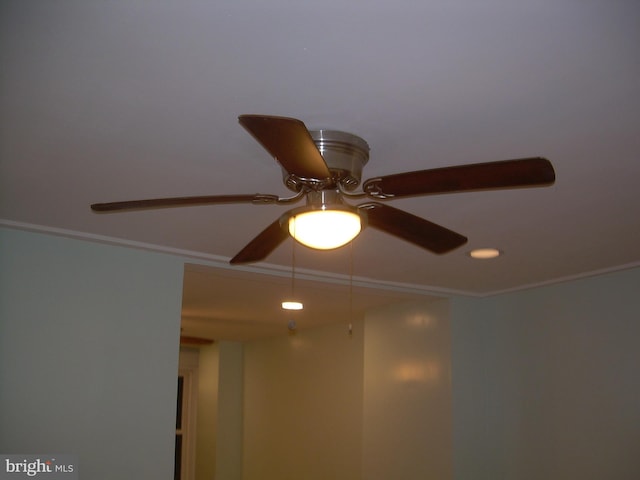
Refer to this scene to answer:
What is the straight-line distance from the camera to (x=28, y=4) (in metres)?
1.30

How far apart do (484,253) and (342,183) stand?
155cm

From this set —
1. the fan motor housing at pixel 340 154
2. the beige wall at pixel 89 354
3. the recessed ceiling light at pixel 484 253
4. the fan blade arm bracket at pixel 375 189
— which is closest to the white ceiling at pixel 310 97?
the fan motor housing at pixel 340 154

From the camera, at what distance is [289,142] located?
4.70ft

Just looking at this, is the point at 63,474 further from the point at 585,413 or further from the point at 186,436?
the point at 186,436

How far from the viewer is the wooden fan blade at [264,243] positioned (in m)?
1.97

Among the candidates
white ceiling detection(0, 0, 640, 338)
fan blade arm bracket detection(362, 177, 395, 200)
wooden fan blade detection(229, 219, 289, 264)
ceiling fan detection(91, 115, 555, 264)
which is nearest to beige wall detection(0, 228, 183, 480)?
white ceiling detection(0, 0, 640, 338)

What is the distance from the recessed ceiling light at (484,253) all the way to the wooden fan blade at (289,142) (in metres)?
1.67

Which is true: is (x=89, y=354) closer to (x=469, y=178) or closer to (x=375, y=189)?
(x=375, y=189)

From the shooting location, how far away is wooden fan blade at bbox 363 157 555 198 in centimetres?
151

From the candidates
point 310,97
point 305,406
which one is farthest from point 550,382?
→ point 310,97

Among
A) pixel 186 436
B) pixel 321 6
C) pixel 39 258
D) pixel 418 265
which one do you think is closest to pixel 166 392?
pixel 39 258

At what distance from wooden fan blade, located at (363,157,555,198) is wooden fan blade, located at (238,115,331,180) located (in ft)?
0.59

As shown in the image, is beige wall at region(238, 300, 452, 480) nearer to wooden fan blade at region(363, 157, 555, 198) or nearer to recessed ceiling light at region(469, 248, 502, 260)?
recessed ceiling light at region(469, 248, 502, 260)

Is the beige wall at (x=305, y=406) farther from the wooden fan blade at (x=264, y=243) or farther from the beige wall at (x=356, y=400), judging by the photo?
the wooden fan blade at (x=264, y=243)
